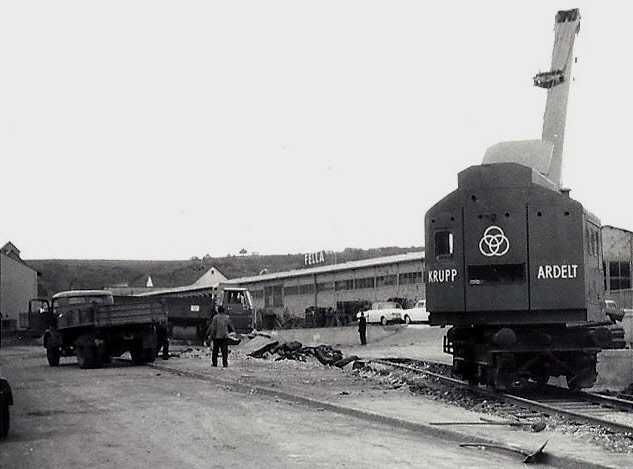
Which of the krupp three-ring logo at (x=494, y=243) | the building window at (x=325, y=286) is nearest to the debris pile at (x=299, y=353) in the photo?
the krupp three-ring logo at (x=494, y=243)

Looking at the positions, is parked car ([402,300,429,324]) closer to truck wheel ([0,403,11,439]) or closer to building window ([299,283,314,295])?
building window ([299,283,314,295])

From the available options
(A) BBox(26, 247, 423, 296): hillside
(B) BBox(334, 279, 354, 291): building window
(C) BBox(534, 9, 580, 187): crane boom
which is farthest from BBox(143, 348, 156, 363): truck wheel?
(A) BBox(26, 247, 423, 296): hillside

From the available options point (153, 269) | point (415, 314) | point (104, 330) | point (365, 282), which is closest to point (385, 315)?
point (415, 314)

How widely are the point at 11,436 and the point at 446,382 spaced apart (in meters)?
9.68

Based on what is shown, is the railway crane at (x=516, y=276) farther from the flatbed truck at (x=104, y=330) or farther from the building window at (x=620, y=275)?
A: the building window at (x=620, y=275)

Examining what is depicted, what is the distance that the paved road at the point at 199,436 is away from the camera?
946cm

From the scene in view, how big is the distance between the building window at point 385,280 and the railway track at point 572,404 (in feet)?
133

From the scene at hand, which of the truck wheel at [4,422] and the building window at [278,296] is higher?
the building window at [278,296]

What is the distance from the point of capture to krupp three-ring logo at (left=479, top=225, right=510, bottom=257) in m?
16.2

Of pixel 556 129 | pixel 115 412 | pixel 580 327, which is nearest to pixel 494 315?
pixel 580 327

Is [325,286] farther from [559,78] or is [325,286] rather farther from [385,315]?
[559,78]

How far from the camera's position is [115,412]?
13852mm

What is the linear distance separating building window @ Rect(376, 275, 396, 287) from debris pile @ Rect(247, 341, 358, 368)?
29982 millimetres

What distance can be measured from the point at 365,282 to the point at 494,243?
46.5 meters
